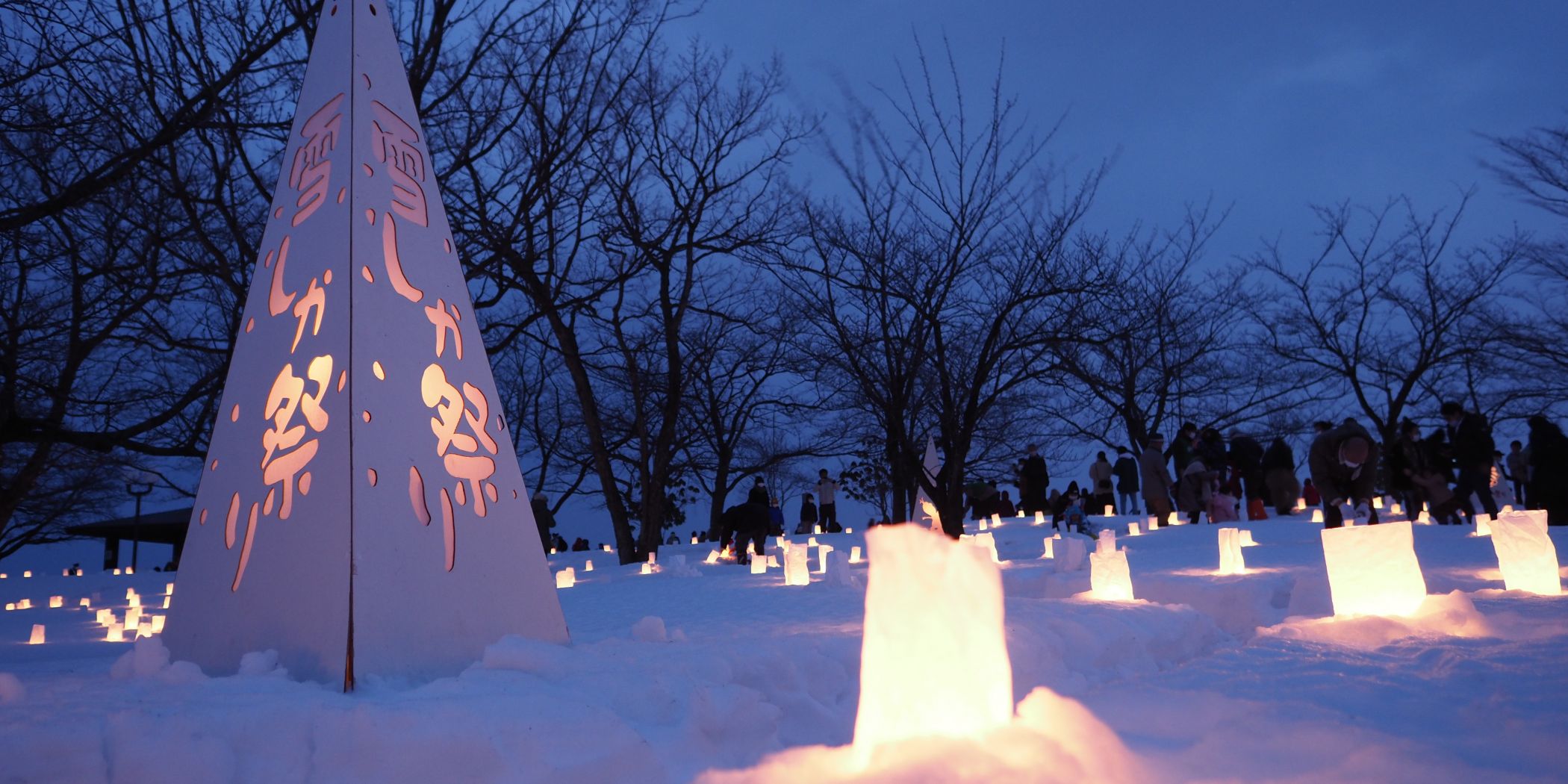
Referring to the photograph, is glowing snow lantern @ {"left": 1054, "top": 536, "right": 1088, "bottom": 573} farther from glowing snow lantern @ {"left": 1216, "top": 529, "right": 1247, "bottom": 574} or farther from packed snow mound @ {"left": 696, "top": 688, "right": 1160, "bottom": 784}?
packed snow mound @ {"left": 696, "top": 688, "right": 1160, "bottom": 784}

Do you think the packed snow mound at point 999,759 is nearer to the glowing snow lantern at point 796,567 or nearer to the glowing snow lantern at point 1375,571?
the glowing snow lantern at point 1375,571

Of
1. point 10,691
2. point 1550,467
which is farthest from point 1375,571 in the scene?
point 1550,467

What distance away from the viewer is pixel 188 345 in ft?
25.6

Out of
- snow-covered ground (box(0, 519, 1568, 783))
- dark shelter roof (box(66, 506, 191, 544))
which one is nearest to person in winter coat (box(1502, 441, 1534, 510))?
snow-covered ground (box(0, 519, 1568, 783))

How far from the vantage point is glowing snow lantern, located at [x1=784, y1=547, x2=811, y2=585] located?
7402 mm

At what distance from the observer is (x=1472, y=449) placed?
1024 cm

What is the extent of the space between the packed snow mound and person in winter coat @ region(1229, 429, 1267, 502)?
12.3 meters

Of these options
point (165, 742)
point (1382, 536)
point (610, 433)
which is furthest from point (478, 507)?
point (610, 433)

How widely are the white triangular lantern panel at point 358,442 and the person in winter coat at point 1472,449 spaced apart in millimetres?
9926

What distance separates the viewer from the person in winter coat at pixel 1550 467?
9.53 metres

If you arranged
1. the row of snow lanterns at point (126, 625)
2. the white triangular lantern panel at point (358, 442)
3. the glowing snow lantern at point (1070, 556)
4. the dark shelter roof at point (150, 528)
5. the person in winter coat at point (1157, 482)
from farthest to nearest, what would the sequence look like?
1. the dark shelter roof at point (150, 528)
2. the person in winter coat at point (1157, 482)
3. the glowing snow lantern at point (1070, 556)
4. the row of snow lanterns at point (126, 625)
5. the white triangular lantern panel at point (358, 442)

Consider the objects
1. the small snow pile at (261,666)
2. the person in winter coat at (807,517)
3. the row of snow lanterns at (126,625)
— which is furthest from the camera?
the person in winter coat at (807,517)

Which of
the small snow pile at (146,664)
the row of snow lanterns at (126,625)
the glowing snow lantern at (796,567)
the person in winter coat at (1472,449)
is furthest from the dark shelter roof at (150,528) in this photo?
the person in winter coat at (1472,449)

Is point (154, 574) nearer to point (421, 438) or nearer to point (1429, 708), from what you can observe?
point (421, 438)
